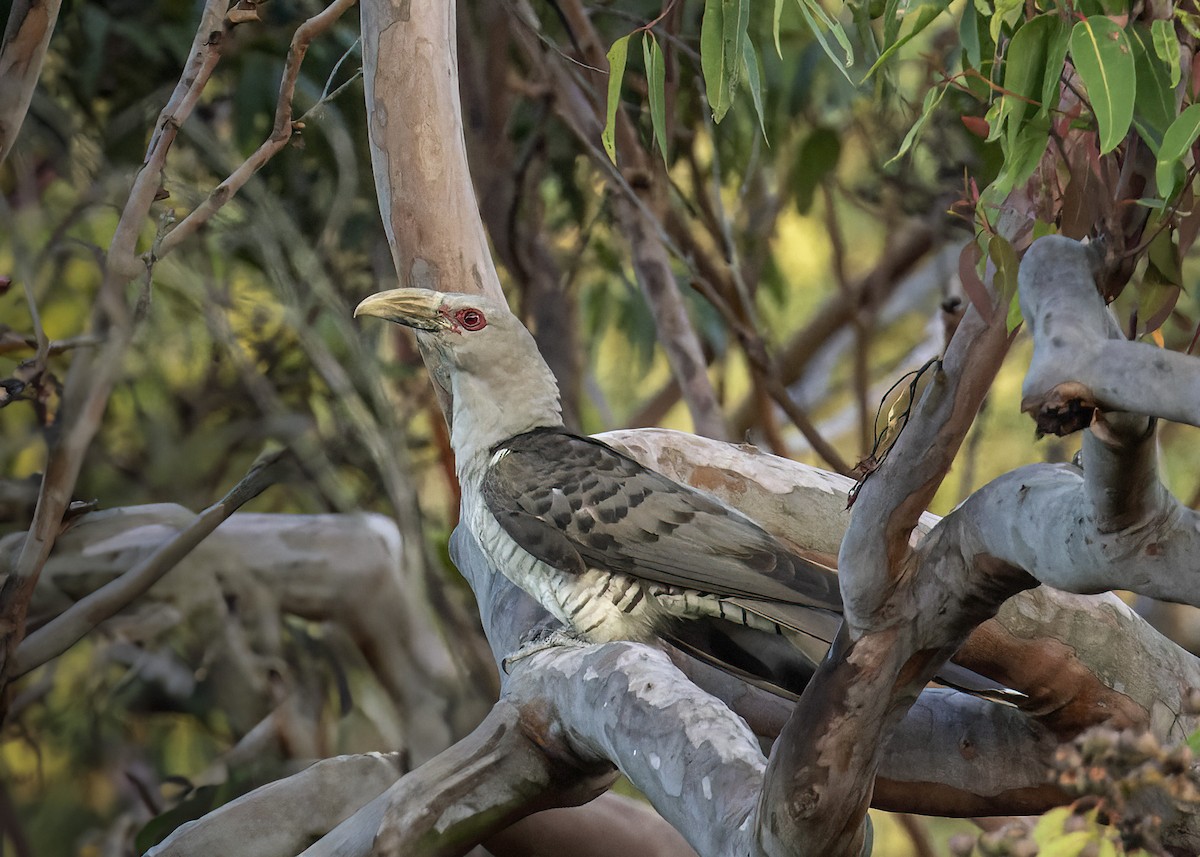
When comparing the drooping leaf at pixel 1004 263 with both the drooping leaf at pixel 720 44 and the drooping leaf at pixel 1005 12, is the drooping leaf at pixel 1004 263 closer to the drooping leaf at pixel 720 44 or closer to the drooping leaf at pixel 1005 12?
the drooping leaf at pixel 1005 12

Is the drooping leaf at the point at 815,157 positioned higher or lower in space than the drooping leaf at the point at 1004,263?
lower

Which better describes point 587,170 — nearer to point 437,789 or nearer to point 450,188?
point 450,188

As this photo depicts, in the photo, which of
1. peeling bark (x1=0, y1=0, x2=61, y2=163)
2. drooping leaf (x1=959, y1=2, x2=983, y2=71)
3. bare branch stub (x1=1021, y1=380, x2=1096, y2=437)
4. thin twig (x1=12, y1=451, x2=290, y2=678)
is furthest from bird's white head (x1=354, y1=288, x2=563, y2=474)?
bare branch stub (x1=1021, y1=380, x2=1096, y2=437)

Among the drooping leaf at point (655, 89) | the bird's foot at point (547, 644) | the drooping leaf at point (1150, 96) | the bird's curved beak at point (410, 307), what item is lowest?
the bird's foot at point (547, 644)

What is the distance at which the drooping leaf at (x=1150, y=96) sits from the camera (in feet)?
2.51

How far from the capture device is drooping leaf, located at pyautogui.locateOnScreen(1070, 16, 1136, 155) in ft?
2.31

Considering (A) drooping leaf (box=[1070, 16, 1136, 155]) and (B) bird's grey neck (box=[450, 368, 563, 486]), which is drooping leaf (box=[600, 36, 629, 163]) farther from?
(B) bird's grey neck (box=[450, 368, 563, 486])

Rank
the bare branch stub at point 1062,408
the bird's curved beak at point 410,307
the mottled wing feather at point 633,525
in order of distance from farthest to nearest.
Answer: the bird's curved beak at point 410,307 < the mottled wing feather at point 633,525 < the bare branch stub at point 1062,408

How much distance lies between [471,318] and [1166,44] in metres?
0.93

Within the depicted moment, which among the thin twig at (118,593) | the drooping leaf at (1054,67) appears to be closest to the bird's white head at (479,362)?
the thin twig at (118,593)

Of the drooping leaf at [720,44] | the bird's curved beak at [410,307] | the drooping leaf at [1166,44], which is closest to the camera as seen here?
the drooping leaf at [1166,44]

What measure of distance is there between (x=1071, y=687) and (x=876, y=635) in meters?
0.84

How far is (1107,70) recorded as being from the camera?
71cm

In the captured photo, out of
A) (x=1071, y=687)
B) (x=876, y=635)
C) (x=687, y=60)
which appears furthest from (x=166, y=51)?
(x=876, y=635)
